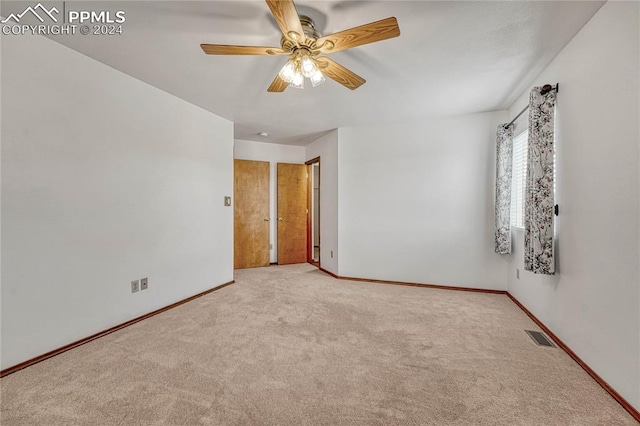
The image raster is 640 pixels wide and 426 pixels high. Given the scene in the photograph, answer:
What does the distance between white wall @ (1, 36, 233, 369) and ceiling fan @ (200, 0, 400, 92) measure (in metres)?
1.40

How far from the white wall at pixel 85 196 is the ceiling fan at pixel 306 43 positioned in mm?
1402

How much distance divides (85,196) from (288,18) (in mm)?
2219

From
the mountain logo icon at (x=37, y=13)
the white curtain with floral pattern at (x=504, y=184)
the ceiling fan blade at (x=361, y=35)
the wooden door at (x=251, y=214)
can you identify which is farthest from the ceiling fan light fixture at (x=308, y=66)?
the wooden door at (x=251, y=214)

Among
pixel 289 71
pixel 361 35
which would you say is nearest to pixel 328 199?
pixel 289 71

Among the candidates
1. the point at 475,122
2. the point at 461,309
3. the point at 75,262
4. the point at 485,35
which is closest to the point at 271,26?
the point at 485,35

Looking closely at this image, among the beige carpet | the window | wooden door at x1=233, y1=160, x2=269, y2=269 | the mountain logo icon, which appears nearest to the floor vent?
the beige carpet

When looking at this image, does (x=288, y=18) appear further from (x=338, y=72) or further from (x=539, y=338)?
(x=539, y=338)

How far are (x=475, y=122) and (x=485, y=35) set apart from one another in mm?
1958

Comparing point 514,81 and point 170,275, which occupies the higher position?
point 514,81

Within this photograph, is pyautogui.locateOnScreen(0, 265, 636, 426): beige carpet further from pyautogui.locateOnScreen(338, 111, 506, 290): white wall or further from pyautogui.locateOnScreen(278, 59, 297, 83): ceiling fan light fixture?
pyautogui.locateOnScreen(278, 59, 297, 83): ceiling fan light fixture

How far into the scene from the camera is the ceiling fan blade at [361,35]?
149 centimetres

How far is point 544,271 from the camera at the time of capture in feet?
7.52

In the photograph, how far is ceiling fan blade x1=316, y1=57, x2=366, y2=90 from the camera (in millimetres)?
1924

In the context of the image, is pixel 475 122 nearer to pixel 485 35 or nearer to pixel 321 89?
pixel 485 35
